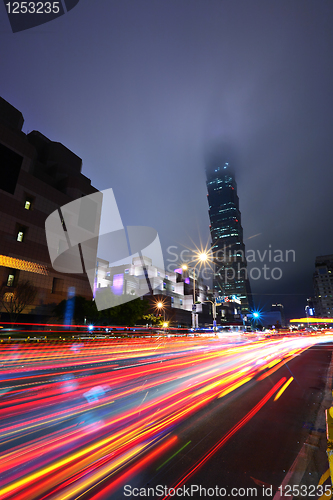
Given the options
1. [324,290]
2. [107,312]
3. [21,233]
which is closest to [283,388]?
[107,312]

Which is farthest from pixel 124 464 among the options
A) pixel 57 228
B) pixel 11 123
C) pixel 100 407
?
pixel 11 123

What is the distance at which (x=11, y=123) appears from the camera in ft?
190

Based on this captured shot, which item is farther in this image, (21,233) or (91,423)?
(21,233)

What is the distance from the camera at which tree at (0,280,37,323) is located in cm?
4051

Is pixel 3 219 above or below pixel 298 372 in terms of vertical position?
above

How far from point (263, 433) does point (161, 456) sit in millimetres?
2559

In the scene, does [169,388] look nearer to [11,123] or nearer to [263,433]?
[263,433]

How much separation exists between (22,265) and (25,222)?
33.1ft

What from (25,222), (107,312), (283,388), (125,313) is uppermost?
(25,222)

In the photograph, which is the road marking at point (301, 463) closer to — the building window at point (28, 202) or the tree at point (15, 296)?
the tree at point (15, 296)

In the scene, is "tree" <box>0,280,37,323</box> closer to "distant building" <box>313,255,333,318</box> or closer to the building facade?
the building facade

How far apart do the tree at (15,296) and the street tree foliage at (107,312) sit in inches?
318

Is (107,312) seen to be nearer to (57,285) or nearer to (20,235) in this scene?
(57,285)

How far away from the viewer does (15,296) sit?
41.3 metres
